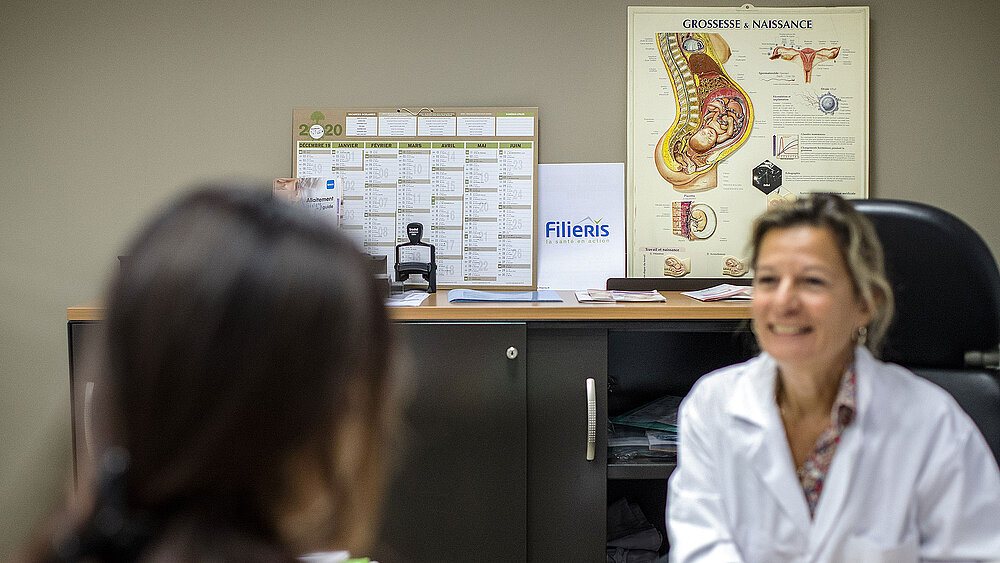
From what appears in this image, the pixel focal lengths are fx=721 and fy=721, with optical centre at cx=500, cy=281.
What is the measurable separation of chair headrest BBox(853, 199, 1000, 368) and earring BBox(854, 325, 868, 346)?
0.07 m

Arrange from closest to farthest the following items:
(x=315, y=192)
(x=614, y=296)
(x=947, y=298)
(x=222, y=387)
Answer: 1. (x=222, y=387)
2. (x=947, y=298)
3. (x=614, y=296)
4. (x=315, y=192)

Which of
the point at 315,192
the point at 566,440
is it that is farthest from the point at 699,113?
the point at 315,192

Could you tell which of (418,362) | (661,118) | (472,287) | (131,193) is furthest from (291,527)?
(131,193)

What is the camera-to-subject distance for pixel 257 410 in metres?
0.53

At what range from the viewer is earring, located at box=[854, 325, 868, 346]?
1316mm

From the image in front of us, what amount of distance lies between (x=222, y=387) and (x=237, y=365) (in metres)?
0.02

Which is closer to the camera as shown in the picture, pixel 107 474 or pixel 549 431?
pixel 107 474

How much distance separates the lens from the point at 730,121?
256cm

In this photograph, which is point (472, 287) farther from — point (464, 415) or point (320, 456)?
point (320, 456)

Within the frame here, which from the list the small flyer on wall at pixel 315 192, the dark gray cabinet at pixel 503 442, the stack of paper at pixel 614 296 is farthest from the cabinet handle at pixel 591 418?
the small flyer on wall at pixel 315 192

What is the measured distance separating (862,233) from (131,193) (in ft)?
7.92

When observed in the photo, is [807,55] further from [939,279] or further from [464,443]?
[464,443]

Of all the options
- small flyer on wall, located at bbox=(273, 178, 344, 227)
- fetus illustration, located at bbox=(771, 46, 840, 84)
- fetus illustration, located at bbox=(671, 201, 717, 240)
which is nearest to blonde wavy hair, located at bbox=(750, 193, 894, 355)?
fetus illustration, located at bbox=(671, 201, 717, 240)

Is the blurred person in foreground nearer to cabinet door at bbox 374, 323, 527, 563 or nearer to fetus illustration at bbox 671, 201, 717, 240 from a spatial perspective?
cabinet door at bbox 374, 323, 527, 563
